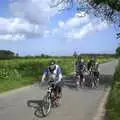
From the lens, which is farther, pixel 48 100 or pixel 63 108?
pixel 63 108

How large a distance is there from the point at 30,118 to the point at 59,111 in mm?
2032

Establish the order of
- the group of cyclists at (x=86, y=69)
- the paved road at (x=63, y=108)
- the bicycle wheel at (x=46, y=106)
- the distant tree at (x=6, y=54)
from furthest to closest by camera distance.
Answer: the distant tree at (x=6, y=54)
the group of cyclists at (x=86, y=69)
the bicycle wheel at (x=46, y=106)
the paved road at (x=63, y=108)

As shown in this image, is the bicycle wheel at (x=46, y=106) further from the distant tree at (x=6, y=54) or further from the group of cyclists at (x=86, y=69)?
the distant tree at (x=6, y=54)

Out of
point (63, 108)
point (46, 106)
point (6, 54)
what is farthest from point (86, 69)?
point (6, 54)

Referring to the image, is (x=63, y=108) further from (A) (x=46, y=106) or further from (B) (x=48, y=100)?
(A) (x=46, y=106)

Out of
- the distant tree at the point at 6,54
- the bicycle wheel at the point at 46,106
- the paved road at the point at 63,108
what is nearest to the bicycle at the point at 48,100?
the bicycle wheel at the point at 46,106

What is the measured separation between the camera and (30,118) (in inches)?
529

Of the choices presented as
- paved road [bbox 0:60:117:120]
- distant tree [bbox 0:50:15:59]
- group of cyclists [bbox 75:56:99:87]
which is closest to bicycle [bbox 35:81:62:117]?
paved road [bbox 0:60:117:120]

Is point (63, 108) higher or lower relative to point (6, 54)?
lower

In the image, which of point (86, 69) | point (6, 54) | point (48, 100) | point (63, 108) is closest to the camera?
point (48, 100)

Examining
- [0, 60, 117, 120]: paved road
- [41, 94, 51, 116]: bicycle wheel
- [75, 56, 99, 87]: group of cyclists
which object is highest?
[75, 56, 99, 87]: group of cyclists

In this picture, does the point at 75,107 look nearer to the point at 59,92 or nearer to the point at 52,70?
the point at 59,92

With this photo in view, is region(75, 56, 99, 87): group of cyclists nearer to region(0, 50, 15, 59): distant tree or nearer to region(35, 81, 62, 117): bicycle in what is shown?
region(35, 81, 62, 117): bicycle

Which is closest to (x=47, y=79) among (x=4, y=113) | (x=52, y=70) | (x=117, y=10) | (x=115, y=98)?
(x=52, y=70)
